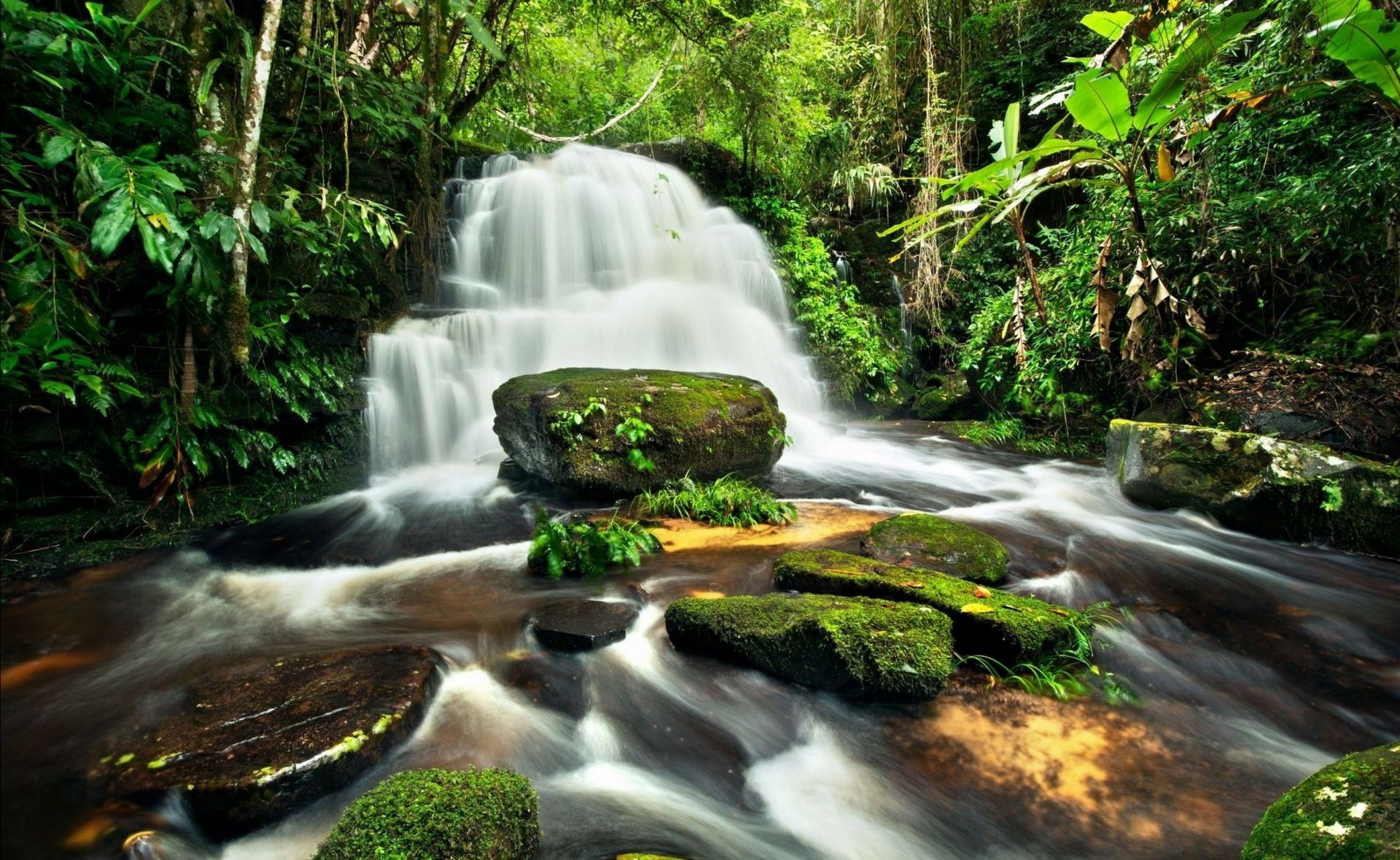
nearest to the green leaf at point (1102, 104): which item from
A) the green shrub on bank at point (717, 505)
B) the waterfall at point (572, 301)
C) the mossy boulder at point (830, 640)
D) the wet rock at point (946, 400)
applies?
the green shrub on bank at point (717, 505)

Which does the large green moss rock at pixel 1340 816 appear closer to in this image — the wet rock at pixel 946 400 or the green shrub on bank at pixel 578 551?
the green shrub on bank at pixel 578 551

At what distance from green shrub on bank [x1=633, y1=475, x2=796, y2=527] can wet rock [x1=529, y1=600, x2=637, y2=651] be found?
1.58m

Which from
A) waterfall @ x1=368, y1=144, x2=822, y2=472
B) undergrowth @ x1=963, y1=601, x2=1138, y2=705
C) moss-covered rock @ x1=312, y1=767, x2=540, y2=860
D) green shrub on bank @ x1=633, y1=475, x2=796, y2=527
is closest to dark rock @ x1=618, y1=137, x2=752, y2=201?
waterfall @ x1=368, y1=144, x2=822, y2=472

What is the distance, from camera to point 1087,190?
6961 mm

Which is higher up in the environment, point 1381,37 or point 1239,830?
point 1381,37

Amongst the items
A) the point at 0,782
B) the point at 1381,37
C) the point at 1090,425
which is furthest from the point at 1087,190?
the point at 0,782

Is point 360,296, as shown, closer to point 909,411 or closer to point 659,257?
point 659,257

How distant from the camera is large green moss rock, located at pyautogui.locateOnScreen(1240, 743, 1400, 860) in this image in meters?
1.41

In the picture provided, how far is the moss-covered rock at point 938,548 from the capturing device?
11.9 ft

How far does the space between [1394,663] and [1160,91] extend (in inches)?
145

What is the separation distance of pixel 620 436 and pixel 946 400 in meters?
5.61

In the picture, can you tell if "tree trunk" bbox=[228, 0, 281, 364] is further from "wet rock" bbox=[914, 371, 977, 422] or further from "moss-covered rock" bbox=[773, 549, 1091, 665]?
"wet rock" bbox=[914, 371, 977, 422]

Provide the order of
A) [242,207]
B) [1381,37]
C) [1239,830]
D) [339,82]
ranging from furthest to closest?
[339,82], [242,207], [1381,37], [1239,830]

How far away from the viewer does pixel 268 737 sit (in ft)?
7.14
